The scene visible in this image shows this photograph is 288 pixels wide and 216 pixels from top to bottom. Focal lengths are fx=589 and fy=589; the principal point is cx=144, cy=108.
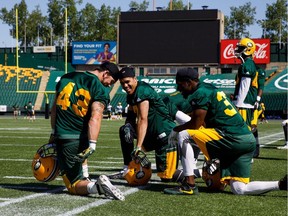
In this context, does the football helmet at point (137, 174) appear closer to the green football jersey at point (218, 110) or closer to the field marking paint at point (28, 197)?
the field marking paint at point (28, 197)

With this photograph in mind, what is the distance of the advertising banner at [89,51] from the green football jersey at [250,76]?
45.9 meters

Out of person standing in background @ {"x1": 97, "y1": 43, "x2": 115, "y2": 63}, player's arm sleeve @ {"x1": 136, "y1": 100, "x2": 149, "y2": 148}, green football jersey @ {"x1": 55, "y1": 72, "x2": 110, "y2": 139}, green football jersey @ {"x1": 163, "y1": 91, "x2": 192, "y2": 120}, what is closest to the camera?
green football jersey @ {"x1": 55, "y1": 72, "x2": 110, "y2": 139}

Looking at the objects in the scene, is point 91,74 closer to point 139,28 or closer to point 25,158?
point 25,158

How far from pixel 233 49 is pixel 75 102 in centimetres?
4222

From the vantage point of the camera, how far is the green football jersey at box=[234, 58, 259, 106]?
898cm

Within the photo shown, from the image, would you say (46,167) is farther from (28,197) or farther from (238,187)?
(238,187)

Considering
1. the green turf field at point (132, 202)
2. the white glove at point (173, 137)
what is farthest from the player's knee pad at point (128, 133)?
the white glove at point (173, 137)

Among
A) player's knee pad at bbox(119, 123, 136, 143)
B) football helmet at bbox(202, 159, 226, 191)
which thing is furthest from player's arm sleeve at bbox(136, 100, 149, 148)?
football helmet at bbox(202, 159, 226, 191)

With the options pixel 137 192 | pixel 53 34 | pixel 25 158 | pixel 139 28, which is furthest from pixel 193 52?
pixel 53 34

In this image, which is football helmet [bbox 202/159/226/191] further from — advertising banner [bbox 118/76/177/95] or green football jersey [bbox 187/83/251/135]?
advertising banner [bbox 118/76/177/95]

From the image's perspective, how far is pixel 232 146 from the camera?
19.3ft

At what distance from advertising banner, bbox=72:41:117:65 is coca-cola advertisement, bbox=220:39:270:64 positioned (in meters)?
11.3

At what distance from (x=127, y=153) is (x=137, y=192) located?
113cm

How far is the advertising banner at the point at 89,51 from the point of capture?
5519 centimetres
